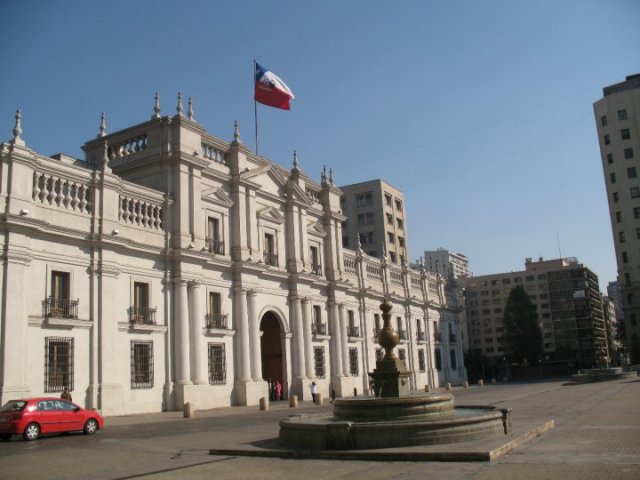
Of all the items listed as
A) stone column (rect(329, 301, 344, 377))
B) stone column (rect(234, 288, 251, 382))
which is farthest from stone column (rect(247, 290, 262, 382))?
stone column (rect(329, 301, 344, 377))

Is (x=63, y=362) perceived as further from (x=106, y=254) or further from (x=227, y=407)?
(x=227, y=407)

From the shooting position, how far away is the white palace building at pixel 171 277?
2627cm

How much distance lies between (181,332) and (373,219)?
183ft

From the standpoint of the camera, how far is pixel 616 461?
11.1m

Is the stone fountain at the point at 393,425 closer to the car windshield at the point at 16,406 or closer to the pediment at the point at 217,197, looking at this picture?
the car windshield at the point at 16,406

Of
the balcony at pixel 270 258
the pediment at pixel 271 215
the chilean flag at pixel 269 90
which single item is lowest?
the balcony at pixel 270 258

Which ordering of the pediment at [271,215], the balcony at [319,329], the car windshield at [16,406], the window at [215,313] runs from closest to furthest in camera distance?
the car windshield at [16,406] < the window at [215,313] < the pediment at [271,215] < the balcony at [319,329]

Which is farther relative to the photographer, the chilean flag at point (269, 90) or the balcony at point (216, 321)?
the chilean flag at point (269, 90)

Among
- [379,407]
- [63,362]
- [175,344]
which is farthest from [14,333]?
[379,407]

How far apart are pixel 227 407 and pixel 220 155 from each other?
14.7 meters

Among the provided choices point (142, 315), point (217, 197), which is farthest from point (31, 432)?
point (217, 197)

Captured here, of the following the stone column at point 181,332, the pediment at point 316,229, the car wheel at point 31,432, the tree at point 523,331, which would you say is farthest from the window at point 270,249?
the tree at point 523,331

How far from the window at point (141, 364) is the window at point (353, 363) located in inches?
837

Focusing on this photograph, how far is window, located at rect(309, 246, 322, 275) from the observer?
4645 centimetres
